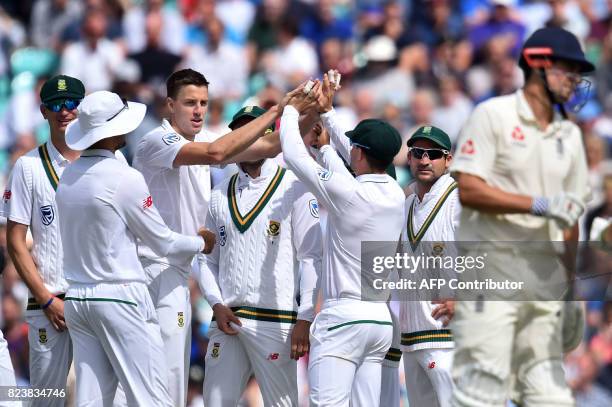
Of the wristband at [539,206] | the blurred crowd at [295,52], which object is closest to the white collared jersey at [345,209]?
the wristband at [539,206]

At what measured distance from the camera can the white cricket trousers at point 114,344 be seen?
28.3ft

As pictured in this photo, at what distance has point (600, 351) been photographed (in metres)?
11.7

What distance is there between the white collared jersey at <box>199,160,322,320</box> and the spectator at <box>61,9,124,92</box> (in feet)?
23.2

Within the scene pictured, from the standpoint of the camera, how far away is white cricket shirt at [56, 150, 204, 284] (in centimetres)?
854

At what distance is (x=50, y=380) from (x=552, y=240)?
4.06 meters

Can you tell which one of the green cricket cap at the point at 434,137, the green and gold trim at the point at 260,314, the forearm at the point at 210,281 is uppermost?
the green cricket cap at the point at 434,137

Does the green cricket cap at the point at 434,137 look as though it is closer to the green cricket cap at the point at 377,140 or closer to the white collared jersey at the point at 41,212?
the green cricket cap at the point at 377,140

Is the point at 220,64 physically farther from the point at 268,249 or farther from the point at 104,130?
the point at 104,130

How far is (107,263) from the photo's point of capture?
28.3 ft

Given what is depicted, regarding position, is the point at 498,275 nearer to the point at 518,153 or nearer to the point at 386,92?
the point at 518,153

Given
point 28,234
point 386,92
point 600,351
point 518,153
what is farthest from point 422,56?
point 518,153

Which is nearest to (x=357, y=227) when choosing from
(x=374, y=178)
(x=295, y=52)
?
(x=374, y=178)

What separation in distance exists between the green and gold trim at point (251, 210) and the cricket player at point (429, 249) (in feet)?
3.52

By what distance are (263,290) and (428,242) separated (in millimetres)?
1303
